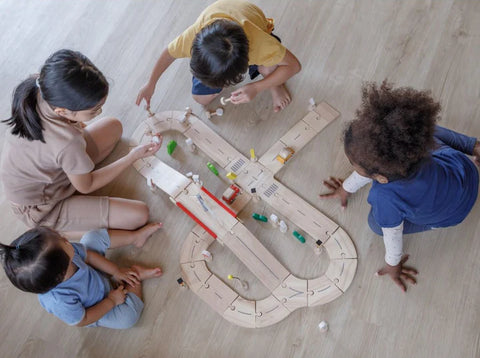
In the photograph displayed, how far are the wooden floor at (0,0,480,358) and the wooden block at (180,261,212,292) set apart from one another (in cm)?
3

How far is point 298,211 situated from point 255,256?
210mm

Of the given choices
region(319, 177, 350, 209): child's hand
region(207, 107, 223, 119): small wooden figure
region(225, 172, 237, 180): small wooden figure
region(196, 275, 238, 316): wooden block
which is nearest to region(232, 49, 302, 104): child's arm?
region(207, 107, 223, 119): small wooden figure

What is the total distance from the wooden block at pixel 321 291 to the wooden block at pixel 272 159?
0.40 m

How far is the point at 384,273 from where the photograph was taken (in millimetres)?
1258

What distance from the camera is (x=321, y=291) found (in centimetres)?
126

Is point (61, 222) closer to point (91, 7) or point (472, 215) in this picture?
point (91, 7)

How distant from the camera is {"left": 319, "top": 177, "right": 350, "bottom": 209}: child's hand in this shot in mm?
1347

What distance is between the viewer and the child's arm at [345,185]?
1.26 m

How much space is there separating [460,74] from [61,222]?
1501 millimetres

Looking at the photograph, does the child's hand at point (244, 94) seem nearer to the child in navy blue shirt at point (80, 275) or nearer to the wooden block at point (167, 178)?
the wooden block at point (167, 178)

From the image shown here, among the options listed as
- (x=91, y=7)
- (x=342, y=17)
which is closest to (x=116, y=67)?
(x=91, y=7)

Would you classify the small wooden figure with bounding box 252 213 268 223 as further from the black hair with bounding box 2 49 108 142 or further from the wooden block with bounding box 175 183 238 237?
the black hair with bounding box 2 49 108 142

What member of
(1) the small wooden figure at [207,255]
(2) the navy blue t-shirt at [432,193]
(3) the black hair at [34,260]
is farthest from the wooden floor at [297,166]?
(3) the black hair at [34,260]

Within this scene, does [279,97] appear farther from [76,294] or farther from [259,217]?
[76,294]
